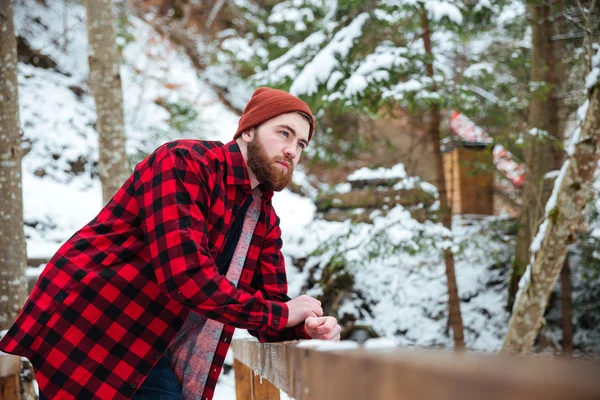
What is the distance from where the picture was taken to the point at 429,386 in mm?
522

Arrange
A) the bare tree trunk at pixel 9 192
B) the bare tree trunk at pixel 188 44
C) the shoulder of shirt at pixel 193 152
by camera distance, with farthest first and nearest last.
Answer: the bare tree trunk at pixel 188 44 → the bare tree trunk at pixel 9 192 → the shoulder of shirt at pixel 193 152

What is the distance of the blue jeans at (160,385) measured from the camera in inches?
72.9

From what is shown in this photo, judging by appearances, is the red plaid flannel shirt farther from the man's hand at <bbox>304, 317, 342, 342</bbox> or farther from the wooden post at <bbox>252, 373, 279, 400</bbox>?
the wooden post at <bbox>252, 373, 279, 400</bbox>

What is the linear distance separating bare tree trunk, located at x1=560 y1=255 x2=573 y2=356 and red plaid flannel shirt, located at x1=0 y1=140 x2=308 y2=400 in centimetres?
675

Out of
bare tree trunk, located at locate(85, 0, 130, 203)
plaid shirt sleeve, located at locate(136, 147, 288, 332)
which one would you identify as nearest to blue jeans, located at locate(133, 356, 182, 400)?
plaid shirt sleeve, located at locate(136, 147, 288, 332)

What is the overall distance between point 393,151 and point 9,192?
606cm

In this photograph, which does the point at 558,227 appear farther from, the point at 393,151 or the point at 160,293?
the point at 160,293

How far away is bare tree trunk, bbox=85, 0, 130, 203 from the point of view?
15.2ft

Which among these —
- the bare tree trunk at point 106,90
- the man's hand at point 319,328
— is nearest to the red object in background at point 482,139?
the bare tree trunk at point 106,90

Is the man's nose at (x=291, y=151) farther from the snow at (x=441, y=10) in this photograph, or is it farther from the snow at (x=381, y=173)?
the snow at (x=381, y=173)

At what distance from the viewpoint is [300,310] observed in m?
1.85

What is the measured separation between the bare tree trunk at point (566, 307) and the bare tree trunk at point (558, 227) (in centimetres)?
219

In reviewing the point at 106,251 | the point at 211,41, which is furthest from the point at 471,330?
the point at 211,41

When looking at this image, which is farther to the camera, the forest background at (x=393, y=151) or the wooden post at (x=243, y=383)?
the forest background at (x=393, y=151)
